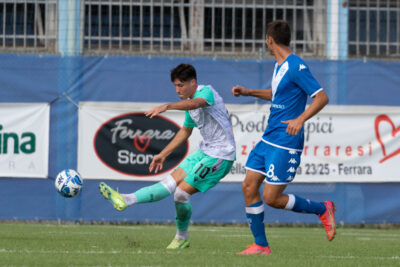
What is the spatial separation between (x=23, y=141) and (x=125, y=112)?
161 cm

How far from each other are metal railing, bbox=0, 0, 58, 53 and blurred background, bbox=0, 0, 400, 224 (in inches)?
0.7

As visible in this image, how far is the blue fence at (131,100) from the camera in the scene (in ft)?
42.1

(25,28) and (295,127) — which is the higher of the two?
(25,28)

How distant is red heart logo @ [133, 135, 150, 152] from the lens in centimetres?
1288

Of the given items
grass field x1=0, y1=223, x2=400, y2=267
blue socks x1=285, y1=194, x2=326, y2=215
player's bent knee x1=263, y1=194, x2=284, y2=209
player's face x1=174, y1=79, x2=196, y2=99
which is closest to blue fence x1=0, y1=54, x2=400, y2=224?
grass field x1=0, y1=223, x2=400, y2=267

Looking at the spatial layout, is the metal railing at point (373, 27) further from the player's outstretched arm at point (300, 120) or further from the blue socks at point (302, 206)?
the player's outstretched arm at point (300, 120)

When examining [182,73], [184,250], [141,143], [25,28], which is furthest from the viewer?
[25,28]

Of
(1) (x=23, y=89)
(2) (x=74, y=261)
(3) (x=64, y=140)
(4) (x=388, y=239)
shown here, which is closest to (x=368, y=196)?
(4) (x=388, y=239)

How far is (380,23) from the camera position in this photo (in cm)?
1443

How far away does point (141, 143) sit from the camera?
12.9 m

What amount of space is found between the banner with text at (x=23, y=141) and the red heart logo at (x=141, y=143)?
136 centimetres

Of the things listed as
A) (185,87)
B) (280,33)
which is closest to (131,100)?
(185,87)

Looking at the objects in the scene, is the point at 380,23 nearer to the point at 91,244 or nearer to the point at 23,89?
the point at 23,89

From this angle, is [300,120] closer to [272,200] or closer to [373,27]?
[272,200]
